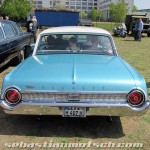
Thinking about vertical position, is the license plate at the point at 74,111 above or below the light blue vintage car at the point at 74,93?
below

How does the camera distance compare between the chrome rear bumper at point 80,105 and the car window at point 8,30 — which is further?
the car window at point 8,30

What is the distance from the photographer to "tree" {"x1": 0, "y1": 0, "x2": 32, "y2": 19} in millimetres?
46859

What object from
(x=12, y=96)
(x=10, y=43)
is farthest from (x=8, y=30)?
(x=12, y=96)

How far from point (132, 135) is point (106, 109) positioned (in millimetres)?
738

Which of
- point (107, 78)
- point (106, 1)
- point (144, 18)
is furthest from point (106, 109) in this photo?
point (106, 1)

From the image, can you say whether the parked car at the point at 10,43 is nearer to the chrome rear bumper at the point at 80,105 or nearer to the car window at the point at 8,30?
the car window at the point at 8,30

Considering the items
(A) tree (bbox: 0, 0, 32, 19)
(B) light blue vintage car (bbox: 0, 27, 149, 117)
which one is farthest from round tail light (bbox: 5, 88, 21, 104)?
(A) tree (bbox: 0, 0, 32, 19)

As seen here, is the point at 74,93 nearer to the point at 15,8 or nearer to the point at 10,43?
the point at 10,43

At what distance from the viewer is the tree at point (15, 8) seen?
46.9 metres

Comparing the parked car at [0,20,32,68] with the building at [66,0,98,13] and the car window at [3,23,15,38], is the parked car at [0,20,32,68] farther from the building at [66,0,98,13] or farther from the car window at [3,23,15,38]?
the building at [66,0,98,13]

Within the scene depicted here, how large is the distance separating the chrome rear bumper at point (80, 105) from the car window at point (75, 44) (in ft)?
5.58

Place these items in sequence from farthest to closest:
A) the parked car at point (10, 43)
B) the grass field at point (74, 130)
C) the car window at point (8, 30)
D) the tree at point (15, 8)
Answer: the tree at point (15, 8)
the car window at point (8, 30)
the parked car at point (10, 43)
the grass field at point (74, 130)

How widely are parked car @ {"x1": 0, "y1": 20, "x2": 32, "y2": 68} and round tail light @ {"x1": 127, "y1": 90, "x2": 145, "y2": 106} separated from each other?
4.49 meters

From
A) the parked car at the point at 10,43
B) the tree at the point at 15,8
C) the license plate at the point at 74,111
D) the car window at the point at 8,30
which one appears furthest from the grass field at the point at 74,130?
the tree at the point at 15,8
